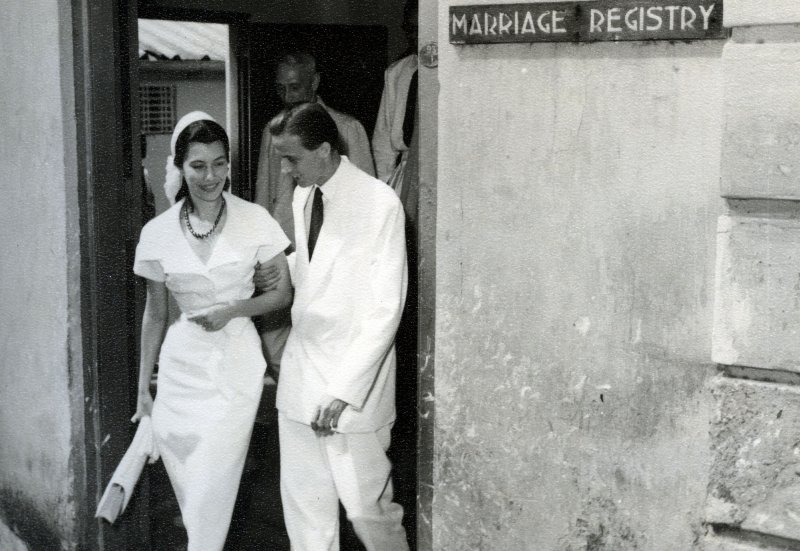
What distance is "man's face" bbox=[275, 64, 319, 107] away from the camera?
684 centimetres

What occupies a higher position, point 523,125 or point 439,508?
point 523,125

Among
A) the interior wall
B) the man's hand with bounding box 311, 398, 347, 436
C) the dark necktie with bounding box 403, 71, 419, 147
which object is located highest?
the interior wall

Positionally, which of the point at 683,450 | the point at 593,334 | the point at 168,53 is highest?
the point at 168,53

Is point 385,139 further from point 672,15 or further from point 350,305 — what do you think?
point 672,15

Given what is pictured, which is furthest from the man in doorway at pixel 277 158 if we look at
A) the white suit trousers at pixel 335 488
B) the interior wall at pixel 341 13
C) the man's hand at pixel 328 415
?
the interior wall at pixel 341 13

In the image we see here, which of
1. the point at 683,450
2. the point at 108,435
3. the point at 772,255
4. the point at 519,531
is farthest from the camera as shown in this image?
the point at 108,435

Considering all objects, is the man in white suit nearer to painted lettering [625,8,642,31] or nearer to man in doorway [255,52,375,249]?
painted lettering [625,8,642,31]

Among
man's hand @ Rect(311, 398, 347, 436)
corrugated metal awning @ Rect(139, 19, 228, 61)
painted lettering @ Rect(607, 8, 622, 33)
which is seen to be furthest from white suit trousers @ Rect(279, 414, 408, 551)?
corrugated metal awning @ Rect(139, 19, 228, 61)

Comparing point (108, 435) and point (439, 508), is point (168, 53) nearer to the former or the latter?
point (108, 435)

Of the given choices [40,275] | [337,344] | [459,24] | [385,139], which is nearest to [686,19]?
[459,24]

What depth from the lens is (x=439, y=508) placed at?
14.3ft

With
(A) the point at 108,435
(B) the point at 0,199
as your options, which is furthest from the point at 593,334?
(B) the point at 0,199

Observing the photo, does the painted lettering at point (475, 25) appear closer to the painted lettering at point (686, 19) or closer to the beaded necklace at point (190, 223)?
the painted lettering at point (686, 19)

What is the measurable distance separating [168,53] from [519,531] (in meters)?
10.3
